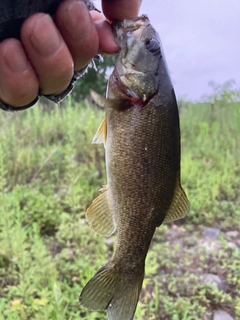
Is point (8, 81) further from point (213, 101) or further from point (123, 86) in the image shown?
point (213, 101)

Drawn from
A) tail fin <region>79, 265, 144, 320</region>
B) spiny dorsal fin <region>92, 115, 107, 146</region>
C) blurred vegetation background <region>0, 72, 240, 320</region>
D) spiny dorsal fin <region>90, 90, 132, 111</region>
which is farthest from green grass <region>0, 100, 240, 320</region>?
spiny dorsal fin <region>90, 90, 132, 111</region>

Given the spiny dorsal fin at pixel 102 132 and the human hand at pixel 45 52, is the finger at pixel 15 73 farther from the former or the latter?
the spiny dorsal fin at pixel 102 132

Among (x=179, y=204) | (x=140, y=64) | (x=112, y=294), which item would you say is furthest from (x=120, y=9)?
(x=112, y=294)

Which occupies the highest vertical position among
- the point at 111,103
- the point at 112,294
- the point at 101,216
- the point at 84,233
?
the point at 111,103

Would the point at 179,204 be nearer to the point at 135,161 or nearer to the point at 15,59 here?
the point at 135,161

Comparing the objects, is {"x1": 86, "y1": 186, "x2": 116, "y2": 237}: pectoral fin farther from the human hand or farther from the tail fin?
the human hand

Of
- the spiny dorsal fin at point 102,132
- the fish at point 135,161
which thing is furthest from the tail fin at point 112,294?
the spiny dorsal fin at point 102,132

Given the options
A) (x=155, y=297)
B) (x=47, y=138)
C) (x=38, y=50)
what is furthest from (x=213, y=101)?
(x=38, y=50)
